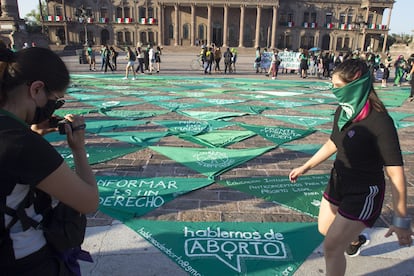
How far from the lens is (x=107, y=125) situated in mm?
7605

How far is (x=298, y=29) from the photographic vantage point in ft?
219

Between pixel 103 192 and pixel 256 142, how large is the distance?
3.46 metres

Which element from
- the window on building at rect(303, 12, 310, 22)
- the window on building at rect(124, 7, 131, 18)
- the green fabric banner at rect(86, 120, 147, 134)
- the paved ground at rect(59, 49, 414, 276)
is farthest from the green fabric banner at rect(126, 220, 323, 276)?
the window on building at rect(303, 12, 310, 22)

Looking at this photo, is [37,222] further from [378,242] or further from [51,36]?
[51,36]

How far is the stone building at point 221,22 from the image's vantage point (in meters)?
61.6

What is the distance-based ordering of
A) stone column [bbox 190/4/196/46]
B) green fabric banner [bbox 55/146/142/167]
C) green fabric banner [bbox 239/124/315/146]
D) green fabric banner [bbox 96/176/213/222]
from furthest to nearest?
1. stone column [bbox 190/4/196/46]
2. green fabric banner [bbox 239/124/315/146]
3. green fabric banner [bbox 55/146/142/167]
4. green fabric banner [bbox 96/176/213/222]

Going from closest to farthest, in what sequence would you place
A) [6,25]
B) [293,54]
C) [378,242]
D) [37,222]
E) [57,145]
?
[37,222] < [378,242] < [57,145] < [293,54] < [6,25]

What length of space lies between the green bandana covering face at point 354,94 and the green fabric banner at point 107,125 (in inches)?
229

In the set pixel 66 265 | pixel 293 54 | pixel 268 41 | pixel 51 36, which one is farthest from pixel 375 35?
pixel 66 265

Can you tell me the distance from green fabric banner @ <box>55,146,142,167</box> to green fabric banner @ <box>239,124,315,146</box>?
2759 millimetres

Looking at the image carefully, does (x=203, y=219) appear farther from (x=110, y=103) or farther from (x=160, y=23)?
(x=160, y=23)

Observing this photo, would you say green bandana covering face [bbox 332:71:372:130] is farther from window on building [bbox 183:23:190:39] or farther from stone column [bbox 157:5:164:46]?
window on building [bbox 183:23:190:39]

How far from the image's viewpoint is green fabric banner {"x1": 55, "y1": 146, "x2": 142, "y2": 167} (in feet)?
17.6

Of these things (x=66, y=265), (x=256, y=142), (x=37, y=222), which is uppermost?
(x=37, y=222)
